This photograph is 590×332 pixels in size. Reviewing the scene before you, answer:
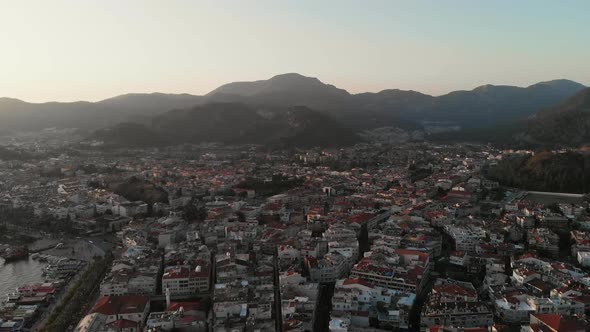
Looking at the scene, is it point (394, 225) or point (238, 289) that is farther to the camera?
point (394, 225)

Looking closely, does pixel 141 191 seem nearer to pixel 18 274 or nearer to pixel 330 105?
pixel 18 274

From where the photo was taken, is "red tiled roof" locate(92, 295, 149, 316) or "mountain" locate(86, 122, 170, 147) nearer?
"red tiled roof" locate(92, 295, 149, 316)

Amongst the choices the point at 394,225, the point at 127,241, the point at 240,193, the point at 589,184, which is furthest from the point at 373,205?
the point at 589,184

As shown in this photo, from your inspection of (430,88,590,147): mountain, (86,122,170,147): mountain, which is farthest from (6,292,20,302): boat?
(430,88,590,147): mountain

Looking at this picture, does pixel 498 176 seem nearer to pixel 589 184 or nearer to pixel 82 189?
pixel 589 184

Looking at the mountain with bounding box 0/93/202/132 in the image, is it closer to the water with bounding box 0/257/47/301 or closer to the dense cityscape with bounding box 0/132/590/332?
the dense cityscape with bounding box 0/132/590/332

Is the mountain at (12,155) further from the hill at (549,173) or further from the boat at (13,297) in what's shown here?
the hill at (549,173)
